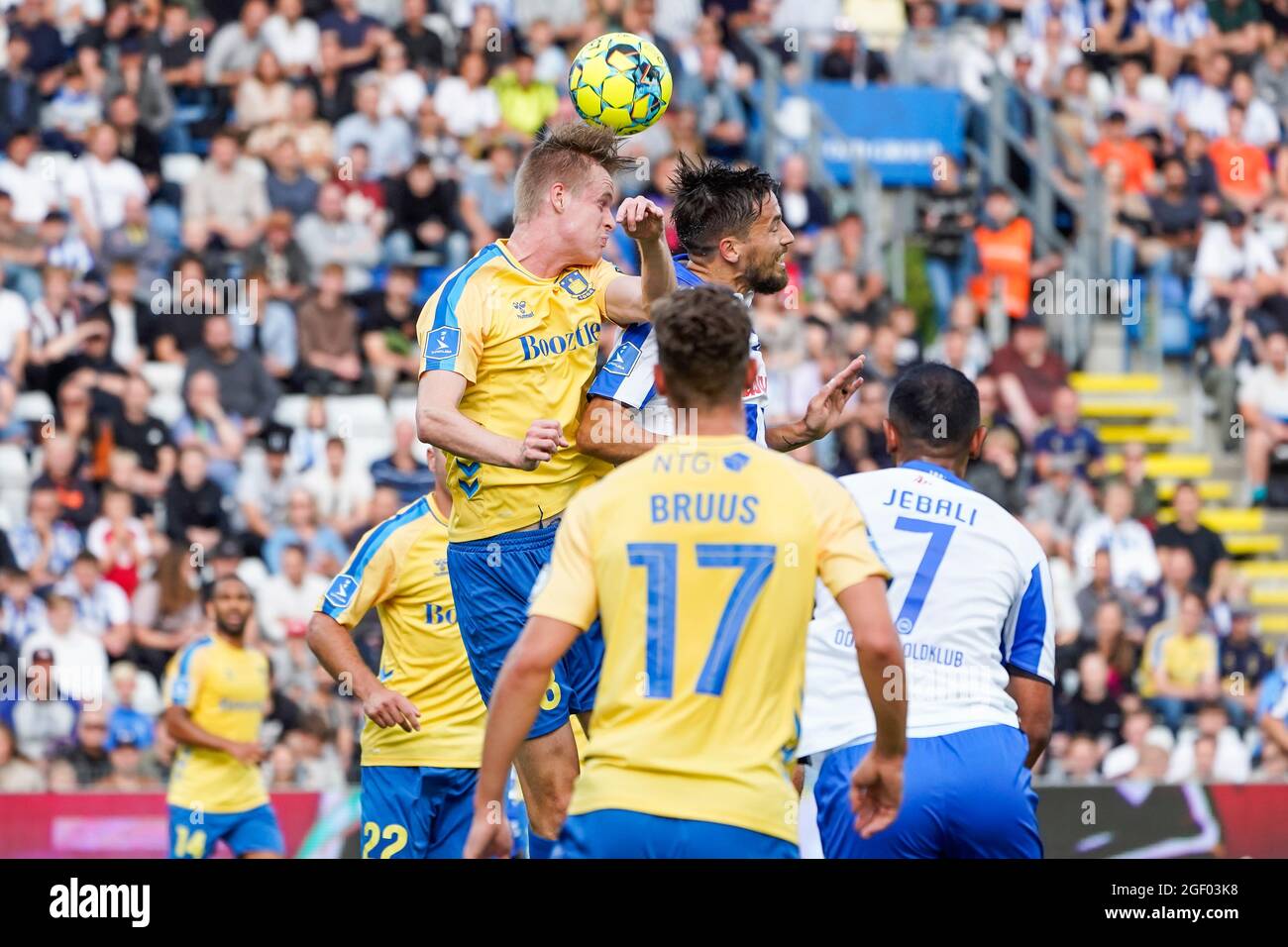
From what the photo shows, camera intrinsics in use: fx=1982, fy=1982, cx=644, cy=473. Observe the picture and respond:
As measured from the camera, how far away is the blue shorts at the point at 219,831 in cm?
1079

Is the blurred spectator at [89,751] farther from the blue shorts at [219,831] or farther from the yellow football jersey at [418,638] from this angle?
the yellow football jersey at [418,638]

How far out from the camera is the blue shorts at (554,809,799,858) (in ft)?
16.9

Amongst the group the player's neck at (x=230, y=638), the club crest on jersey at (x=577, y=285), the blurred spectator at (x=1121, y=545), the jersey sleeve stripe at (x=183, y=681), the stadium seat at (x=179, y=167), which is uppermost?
the stadium seat at (x=179, y=167)

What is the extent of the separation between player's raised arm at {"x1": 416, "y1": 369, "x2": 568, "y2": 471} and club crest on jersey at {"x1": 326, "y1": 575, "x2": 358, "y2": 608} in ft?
5.94

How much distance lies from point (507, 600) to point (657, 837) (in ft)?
7.16

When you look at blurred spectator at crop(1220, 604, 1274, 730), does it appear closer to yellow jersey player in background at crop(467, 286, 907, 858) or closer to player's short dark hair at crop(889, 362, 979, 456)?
player's short dark hair at crop(889, 362, 979, 456)

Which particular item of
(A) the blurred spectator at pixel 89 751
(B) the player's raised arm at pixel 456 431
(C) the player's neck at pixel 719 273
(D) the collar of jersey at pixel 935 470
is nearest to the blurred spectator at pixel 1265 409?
(A) the blurred spectator at pixel 89 751

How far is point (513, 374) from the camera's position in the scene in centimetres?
718

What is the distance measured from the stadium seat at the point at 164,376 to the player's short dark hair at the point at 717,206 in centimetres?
828

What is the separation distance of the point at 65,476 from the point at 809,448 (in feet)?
17.9

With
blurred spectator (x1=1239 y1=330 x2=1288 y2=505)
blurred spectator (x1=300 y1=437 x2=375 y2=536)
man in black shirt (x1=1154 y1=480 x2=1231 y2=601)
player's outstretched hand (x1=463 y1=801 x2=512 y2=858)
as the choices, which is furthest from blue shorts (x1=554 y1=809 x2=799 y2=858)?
blurred spectator (x1=1239 y1=330 x2=1288 y2=505)
